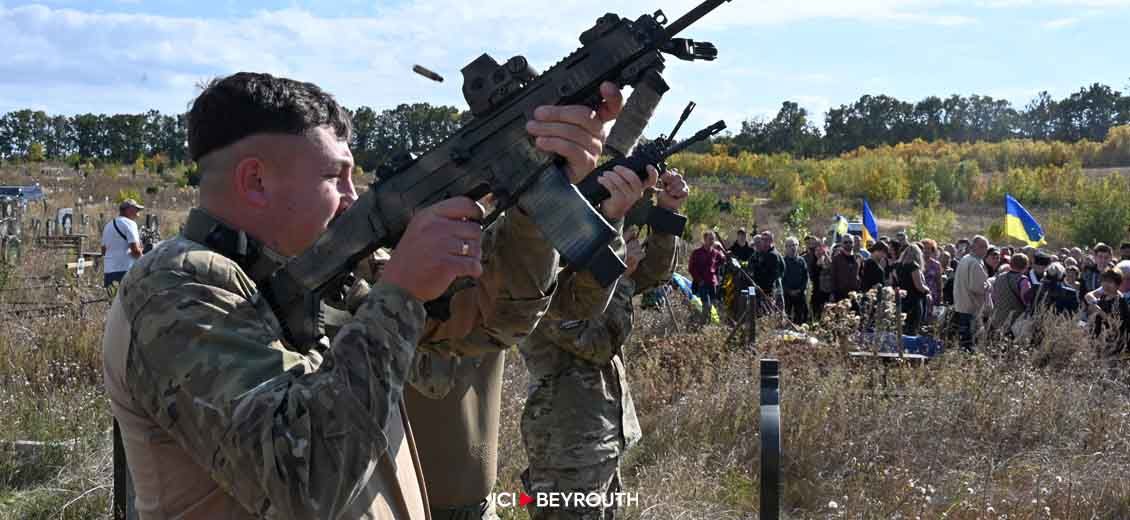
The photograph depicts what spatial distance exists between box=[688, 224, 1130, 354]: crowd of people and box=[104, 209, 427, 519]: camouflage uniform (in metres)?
7.75

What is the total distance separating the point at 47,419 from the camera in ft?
19.3

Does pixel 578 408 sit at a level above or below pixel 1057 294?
below

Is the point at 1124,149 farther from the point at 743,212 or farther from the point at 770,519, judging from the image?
the point at 770,519

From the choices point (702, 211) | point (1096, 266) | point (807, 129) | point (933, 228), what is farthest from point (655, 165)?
point (807, 129)

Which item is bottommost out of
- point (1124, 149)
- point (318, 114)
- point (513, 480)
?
point (513, 480)

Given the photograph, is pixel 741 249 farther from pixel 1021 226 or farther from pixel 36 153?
pixel 36 153

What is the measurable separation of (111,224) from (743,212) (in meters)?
30.2

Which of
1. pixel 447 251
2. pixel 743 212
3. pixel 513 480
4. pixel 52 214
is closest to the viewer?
pixel 447 251

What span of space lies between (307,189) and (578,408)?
100 inches

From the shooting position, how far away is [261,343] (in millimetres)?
1581

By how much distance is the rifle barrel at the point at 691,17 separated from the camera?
234 cm

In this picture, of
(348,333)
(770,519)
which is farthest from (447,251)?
(770,519)

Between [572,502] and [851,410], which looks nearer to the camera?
[572,502]

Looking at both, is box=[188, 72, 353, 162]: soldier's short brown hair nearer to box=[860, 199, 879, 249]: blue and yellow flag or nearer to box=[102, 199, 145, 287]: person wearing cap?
box=[102, 199, 145, 287]: person wearing cap
